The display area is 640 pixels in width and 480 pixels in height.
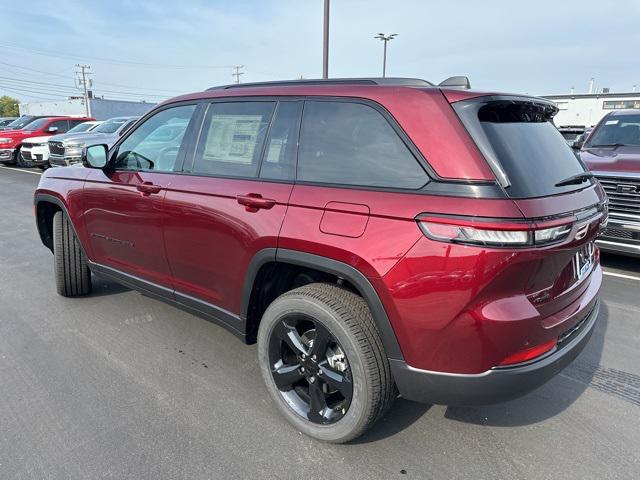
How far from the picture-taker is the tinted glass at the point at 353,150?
Result: 2.05m

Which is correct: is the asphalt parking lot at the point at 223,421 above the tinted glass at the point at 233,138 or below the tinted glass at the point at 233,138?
below

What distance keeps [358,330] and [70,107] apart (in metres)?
65.5

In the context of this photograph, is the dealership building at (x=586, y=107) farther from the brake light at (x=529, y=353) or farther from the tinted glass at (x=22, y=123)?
the brake light at (x=529, y=353)

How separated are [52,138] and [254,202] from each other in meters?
13.5

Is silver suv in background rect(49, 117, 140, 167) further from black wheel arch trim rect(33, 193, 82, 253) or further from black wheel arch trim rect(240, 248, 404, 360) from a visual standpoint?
black wheel arch trim rect(240, 248, 404, 360)

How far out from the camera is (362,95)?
223cm

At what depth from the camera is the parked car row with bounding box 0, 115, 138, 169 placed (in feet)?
40.7

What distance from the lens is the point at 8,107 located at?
96188mm

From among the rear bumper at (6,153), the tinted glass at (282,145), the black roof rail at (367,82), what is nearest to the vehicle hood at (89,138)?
the rear bumper at (6,153)

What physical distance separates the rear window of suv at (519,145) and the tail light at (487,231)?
152 millimetres

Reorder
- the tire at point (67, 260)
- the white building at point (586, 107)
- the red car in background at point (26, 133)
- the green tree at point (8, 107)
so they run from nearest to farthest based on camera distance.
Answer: the tire at point (67, 260)
the red car in background at point (26, 133)
the white building at point (586, 107)
the green tree at point (8, 107)

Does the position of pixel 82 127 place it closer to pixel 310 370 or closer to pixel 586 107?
pixel 310 370

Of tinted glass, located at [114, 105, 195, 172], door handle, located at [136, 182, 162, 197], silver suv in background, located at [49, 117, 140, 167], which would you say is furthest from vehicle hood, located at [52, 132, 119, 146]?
door handle, located at [136, 182, 162, 197]

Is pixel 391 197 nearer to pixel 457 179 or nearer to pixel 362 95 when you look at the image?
pixel 457 179
